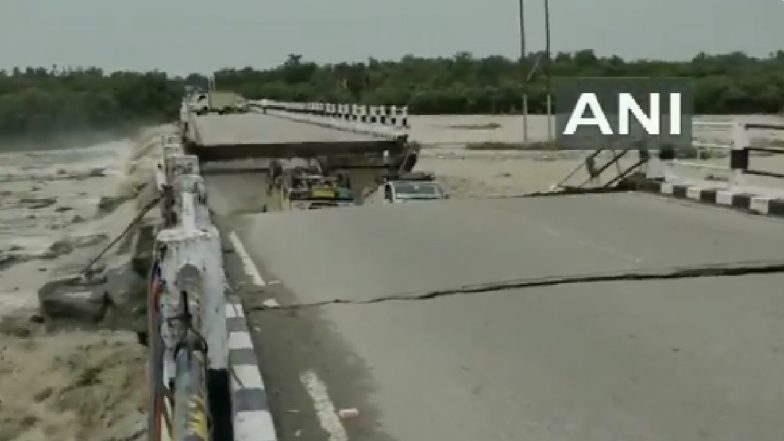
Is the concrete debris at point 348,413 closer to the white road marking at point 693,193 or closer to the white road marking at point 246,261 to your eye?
the white road marking at point 246,261

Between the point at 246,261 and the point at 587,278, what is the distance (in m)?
3.59

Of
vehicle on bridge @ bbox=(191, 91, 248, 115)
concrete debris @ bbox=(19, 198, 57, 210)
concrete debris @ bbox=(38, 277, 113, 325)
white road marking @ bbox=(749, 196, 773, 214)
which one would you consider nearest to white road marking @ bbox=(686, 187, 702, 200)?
white road marking @ bbox=(749, 196, 773, 214)

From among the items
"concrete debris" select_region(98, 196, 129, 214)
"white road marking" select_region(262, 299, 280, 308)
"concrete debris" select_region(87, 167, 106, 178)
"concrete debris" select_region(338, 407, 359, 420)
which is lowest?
"concrete debris" select_region(87, 167, 106, 178)

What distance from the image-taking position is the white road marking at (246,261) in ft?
30.3

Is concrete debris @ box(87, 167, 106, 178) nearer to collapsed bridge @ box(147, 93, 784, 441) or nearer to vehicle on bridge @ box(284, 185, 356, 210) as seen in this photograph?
vehicle on bridge @ box(284, 185, 356, 210)

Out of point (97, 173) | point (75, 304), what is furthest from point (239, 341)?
point (97, 173)

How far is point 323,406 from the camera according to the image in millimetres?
5414

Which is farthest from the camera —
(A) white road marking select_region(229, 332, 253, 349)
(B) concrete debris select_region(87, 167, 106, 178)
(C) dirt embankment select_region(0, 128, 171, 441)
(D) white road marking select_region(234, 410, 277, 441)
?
(B) concrete debris select_region(87, 167, 106, 178)

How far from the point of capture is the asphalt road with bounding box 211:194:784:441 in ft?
16.6

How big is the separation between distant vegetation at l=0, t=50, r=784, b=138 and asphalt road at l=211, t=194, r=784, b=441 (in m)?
65.5

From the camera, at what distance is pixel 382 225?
495 inches

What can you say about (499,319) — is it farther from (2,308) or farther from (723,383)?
(2,308)

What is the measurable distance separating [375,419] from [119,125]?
373ft

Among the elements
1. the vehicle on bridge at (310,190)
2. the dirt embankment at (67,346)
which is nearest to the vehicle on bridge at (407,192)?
the vehicle on bridge at (310,190)
